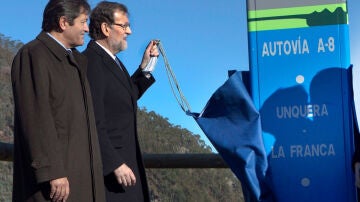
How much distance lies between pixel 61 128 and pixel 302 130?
123 cm

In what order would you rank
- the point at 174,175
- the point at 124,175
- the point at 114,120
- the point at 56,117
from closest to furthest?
1. the point at 56,117
2. the point at 124,175
3. the point at 114,120
4. the point at 174,175

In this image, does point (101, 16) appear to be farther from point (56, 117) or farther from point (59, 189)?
point (59, 189)

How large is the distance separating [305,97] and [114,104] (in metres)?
0.95

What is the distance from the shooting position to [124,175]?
130 inches

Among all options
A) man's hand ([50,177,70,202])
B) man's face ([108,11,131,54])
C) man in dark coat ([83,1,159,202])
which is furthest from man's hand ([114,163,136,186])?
man's face ([108,11,131,54])

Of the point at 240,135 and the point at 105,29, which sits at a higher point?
the point at 105,29

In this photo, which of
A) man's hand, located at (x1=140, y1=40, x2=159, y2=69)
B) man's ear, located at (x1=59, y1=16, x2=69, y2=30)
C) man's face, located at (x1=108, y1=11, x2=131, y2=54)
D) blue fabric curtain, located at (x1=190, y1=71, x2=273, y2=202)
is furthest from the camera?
man's hand, located at (x1=140, y1=40, x2=159, y2=69)

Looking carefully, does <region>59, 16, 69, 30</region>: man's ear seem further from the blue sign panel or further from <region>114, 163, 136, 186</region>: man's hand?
the blue sign panel

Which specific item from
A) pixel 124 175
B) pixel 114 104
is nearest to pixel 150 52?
pixel 114 104

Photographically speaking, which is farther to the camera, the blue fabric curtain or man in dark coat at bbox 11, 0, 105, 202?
the blue fabric curtain

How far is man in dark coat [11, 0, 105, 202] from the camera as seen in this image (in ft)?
9.53

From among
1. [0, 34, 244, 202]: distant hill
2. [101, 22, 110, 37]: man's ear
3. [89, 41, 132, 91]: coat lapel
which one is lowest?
[0, 34, 244, 202]: distant hill

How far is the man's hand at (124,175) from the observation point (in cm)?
330

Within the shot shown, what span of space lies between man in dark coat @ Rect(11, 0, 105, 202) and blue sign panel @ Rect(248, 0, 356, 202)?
914 mm
